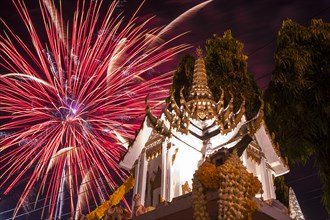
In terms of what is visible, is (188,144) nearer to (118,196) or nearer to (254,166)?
(254,166)

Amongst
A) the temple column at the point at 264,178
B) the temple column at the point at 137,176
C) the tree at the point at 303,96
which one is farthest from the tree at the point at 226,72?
the temple column at the point at 137,176

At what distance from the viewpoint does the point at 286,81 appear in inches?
843

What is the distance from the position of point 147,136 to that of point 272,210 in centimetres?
697

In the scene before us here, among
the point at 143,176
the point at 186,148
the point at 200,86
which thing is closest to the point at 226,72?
the point at 200,86

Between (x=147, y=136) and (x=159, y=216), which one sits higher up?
(x=147, y=136)

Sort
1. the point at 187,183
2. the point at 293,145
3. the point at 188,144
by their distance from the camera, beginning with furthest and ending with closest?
the point at 293,145
the point at 188,144
the point at 187,183

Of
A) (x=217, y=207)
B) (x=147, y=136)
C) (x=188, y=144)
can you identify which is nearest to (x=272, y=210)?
(x=217, y=207)

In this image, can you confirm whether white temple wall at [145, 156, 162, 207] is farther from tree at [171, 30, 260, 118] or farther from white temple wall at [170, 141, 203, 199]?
tree at [171, 30, 260, 118]

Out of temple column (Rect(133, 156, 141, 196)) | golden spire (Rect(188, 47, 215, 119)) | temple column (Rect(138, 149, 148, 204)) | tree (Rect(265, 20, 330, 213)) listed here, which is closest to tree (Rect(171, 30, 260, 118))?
tree (Rect(265, 20, 330, 213))

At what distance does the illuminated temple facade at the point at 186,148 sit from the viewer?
14641 mm

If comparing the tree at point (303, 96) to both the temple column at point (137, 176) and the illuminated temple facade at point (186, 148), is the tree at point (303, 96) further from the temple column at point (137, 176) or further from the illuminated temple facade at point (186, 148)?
the temple column at point (137, 176)

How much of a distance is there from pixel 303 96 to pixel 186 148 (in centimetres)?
872

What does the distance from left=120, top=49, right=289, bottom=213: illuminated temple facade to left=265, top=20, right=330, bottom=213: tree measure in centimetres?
416

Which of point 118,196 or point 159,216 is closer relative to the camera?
point 159,216
